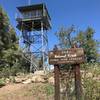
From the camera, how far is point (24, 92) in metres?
14.8

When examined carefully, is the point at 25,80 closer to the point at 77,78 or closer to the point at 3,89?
the point at 3,89

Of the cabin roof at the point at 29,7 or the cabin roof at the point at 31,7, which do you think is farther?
the cabin roof at the point at 29,7

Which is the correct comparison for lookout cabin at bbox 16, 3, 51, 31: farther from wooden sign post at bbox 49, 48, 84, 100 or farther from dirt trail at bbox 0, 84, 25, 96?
wooden sign post at bbox 49, 48, 84, 100

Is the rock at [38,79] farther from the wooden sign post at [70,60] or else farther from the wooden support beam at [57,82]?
the wooden sign post at [70,60]

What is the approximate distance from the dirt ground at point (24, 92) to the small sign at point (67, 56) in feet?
9.36

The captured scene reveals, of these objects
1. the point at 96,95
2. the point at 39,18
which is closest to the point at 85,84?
the point at 96,95

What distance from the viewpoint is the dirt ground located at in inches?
501

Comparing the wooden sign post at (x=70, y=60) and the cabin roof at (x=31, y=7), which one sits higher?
the cabin roof at (x=31, y=7)

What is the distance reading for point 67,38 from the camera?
2862 cm

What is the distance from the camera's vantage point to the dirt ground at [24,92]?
12720 millimetres

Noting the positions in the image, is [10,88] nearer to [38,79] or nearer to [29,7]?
[38,79]

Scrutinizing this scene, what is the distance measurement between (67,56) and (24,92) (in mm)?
6125

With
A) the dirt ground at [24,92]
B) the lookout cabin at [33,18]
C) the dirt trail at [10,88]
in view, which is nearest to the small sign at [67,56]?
the dirt ground at [24,92]

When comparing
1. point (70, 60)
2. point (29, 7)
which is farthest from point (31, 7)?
point (70, 60)
